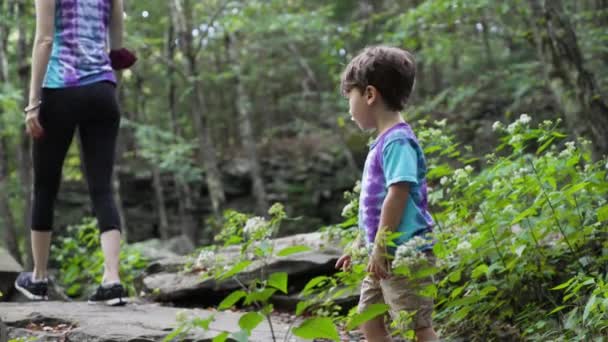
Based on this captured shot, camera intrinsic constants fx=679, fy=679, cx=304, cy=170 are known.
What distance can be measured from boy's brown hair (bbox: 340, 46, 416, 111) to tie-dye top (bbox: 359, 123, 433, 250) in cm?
14

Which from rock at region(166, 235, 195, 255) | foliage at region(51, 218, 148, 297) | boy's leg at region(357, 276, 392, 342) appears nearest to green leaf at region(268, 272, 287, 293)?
boy's leg at region(357, 276, 392, 342)

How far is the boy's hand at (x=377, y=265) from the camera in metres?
2.68

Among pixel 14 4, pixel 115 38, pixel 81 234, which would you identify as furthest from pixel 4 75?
pixel 115 38

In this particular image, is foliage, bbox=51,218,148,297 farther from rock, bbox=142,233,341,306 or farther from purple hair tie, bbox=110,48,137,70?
purple hair tie, bbox=110,48,137,70

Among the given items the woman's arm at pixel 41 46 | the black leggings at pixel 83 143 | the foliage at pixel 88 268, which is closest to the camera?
the woman's arm at pixel 41 46

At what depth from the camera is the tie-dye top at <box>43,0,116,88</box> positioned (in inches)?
171

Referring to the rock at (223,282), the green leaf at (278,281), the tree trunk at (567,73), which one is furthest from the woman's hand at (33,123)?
the tree trunk at (567,73)

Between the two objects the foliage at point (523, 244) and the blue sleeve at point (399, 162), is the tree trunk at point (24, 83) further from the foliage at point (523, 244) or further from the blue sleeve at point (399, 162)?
the blue sleeve at point (399, 162)

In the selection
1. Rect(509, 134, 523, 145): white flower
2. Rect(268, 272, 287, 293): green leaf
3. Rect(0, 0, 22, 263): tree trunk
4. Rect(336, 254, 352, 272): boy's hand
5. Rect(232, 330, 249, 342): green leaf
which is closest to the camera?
Rect(232, 330, 249, 342): green leaf

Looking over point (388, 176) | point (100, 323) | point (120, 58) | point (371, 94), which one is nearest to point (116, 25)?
point (120, 58)

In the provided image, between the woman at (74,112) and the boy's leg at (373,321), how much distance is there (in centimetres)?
203

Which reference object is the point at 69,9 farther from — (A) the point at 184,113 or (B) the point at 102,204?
(A) the point at 184,113

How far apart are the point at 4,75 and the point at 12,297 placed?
24.6ft

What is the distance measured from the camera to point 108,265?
4355 millimetres
